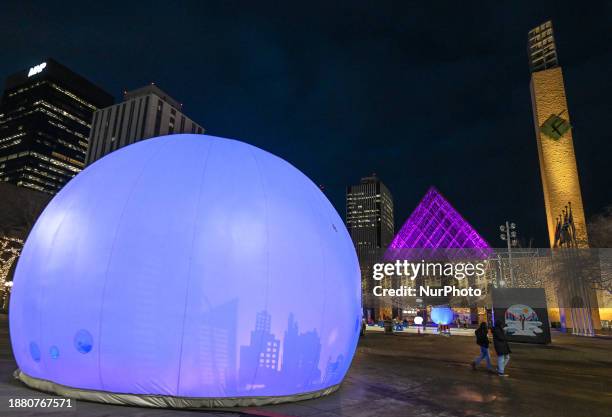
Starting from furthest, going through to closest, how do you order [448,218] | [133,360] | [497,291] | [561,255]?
1. [448,218]
2. [561,255]
3. [497,291]
4. [133,360]

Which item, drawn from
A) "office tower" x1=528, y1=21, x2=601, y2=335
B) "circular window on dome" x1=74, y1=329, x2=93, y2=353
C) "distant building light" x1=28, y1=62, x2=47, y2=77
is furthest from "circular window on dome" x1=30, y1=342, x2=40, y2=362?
"distant building light" x1=28, y1=62, x2=47, y2=77

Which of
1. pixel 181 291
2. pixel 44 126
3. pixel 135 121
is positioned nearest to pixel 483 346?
pixel 181 291

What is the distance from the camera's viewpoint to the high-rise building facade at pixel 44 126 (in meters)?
134

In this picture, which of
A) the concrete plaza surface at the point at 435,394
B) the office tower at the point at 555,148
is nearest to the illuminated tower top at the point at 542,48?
the office tower at the point at 555,148

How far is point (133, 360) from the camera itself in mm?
5309

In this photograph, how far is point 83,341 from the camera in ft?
18.0

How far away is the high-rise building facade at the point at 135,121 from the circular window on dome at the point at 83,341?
105 metres

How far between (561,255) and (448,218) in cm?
1555

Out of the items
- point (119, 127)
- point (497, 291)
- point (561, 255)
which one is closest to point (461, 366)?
point (497, 291)

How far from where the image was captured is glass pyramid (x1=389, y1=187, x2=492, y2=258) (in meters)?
50.5

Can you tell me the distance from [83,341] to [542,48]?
247ft

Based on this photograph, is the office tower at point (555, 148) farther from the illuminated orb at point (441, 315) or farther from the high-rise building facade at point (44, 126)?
the high-rise building facade at point (44, 126)

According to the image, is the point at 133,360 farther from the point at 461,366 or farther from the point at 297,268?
the point at 461,366

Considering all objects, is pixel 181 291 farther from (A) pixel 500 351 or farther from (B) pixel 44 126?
(B) pixel 44 126
